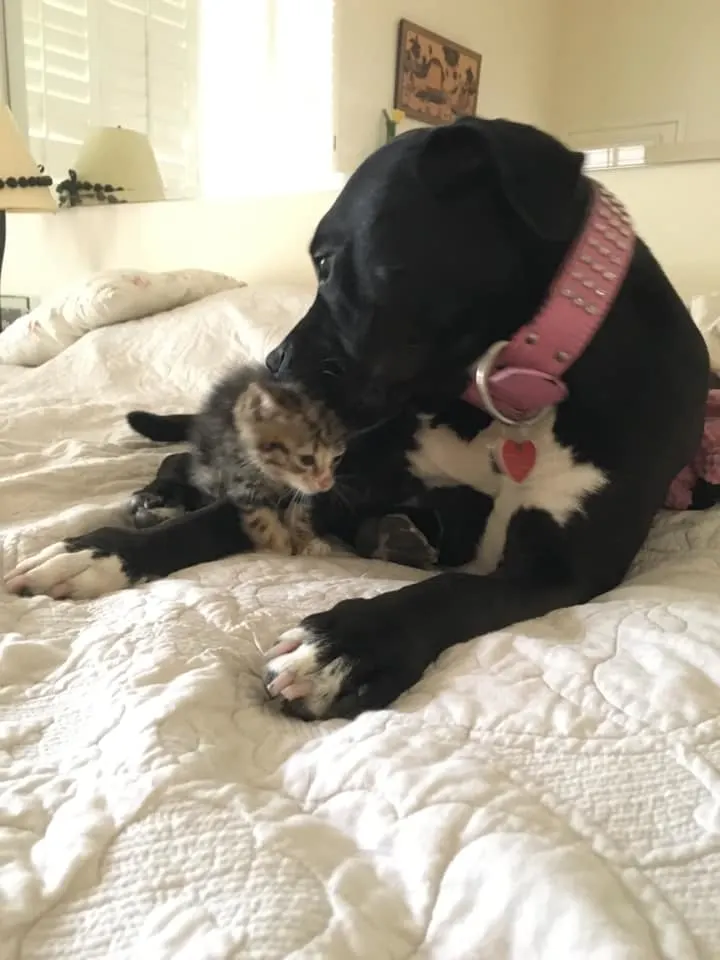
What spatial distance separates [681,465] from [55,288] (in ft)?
8.59

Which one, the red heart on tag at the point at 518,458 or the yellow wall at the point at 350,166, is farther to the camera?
the yellow wall at the point at 350,166

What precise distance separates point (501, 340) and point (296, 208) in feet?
5.05

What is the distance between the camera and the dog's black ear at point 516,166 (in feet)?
2.86

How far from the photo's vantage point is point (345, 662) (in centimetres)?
71

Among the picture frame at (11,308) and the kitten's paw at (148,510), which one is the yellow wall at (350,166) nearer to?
the picture frame at (11,308)

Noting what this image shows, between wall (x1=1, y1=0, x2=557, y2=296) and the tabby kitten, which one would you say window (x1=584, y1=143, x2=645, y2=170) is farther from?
the tabby kitten

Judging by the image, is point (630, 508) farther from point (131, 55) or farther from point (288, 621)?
point (131, 55)

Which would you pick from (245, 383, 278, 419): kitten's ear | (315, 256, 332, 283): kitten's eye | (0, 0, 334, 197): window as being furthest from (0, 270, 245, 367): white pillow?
(315, 256, 332, 283): kitten's eye

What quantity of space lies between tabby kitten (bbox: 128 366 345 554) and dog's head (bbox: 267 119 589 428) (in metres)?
0.19

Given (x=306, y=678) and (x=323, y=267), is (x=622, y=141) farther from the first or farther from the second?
(x=306, y=678)

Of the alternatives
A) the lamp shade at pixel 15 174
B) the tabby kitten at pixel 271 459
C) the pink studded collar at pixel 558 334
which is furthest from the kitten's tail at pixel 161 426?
the lamp shade at pixel 15 174

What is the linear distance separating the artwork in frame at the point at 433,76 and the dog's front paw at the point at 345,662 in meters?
1.50

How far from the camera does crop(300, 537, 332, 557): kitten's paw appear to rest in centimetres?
110

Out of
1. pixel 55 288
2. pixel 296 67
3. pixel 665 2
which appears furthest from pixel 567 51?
pixel 55 288
